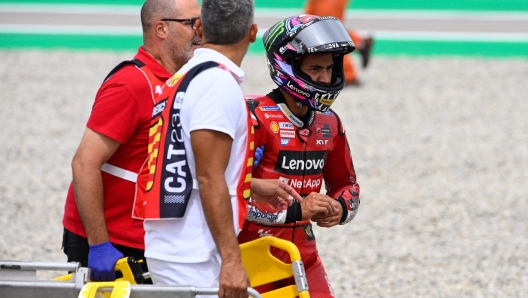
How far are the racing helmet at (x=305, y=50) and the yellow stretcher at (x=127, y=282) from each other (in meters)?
0.72

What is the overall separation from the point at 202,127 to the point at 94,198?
102 centimetres

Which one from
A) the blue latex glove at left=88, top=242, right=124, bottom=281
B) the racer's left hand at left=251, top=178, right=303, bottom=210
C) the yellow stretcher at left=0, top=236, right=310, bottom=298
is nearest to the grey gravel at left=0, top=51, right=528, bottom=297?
the yellow stretcher at left=0, top=236, right=310, bottom=298

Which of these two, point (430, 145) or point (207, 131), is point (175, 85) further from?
point (430, 145)

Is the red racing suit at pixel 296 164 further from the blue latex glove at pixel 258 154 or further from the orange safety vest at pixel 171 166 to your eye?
the orange safety vest at pixel 171 166

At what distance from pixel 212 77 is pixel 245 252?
3.37ft

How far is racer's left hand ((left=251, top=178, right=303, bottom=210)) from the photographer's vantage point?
11.7 feet

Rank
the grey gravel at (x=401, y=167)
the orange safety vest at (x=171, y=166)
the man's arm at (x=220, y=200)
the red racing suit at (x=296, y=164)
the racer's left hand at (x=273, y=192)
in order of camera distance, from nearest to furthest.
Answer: the man's arm at (x=220, y=200), the orange safety vest at (x=171, y=166), the racer's left hand at (x=273, y=192), the red racing suit at (x=296, y=164), the grey gravel at (x=401, y=167)

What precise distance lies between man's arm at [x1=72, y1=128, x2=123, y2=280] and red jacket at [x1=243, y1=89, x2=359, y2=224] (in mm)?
698

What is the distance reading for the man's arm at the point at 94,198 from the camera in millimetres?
3711

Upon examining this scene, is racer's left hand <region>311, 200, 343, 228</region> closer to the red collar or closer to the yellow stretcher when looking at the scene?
the yellow stretcher

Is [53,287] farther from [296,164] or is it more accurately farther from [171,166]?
[296,164]

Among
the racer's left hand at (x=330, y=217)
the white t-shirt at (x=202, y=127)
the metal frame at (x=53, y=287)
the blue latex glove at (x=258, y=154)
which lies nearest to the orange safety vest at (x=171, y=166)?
the white t-shirt at (x=202, y=127)

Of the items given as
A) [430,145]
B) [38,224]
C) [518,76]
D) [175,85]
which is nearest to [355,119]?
[430,145]

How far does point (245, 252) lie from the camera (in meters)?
3.71
